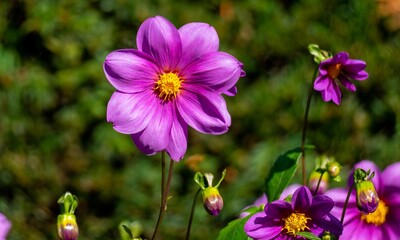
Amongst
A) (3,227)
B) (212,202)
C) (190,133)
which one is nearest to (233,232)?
(212,202)

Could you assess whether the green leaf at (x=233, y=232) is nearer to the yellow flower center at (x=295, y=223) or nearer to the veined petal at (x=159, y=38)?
the yellow flower center at (x=295, y=223)

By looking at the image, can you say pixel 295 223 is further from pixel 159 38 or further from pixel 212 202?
pixel 159 38

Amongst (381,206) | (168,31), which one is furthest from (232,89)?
(381,206)

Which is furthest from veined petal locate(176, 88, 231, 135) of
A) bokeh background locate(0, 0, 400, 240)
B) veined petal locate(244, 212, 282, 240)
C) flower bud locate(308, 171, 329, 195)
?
bokeh background locate(0, 0, 400, 240)

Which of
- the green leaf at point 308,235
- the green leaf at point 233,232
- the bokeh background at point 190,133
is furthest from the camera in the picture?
the bokeh background at point 190,133

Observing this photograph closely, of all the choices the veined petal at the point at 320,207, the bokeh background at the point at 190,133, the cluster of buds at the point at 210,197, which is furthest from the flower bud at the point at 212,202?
the bokeh background at the point at 190,133

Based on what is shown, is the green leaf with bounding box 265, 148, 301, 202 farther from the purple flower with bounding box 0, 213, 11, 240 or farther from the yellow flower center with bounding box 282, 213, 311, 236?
the purple flower with bounding box 0, 213, 11, 240
